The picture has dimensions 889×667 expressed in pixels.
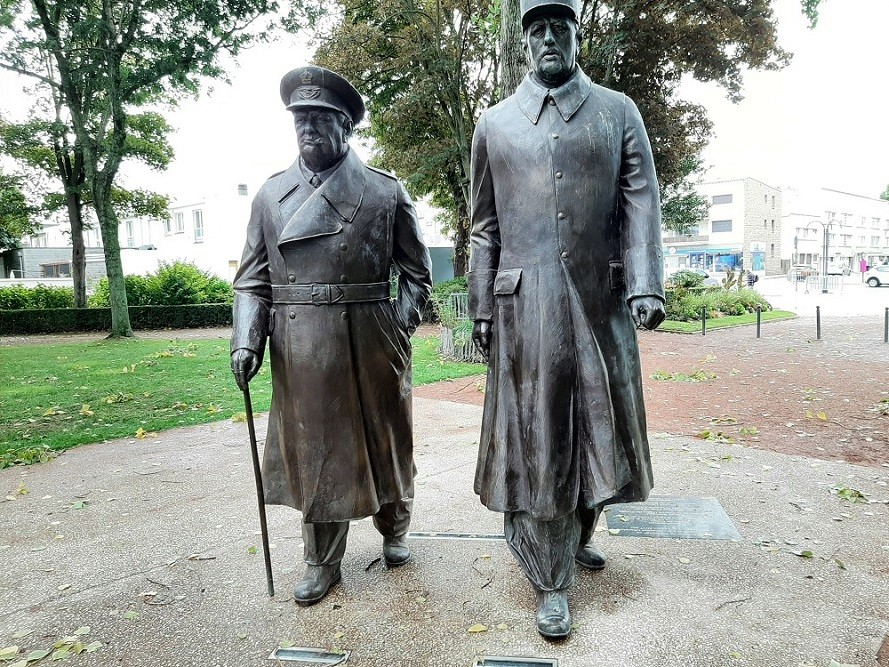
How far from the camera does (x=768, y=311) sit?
2238 cm

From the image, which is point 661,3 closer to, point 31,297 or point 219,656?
point 219,656

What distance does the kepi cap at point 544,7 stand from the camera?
108 inches

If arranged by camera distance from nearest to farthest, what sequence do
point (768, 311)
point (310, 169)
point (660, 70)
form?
point (310, 169)
point (660, 70)
point (768, 311)

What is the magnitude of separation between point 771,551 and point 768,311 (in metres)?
20.9

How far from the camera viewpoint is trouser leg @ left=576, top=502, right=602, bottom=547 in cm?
328

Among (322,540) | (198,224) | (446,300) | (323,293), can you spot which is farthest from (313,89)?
(198,224)

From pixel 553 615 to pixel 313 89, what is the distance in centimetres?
248

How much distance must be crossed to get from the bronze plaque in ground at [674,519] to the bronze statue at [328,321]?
5.12 ft

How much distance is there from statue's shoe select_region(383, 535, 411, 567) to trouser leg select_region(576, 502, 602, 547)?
0.94 metres

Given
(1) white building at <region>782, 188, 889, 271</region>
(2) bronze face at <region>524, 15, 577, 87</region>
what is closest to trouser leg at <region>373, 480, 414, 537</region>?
(2) bronze face at <region>524, 15, 577, 87</region>

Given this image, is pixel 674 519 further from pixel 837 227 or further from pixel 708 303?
pixel 837 227

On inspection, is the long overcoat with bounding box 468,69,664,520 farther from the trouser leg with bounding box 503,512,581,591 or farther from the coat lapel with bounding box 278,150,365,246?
the coat lapel with bounding box 278,150,365,246

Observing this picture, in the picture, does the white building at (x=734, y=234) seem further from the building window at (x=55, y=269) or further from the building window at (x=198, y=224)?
the building window at (x=55, y=269)

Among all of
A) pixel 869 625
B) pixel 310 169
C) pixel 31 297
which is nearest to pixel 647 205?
pixel 310 169
